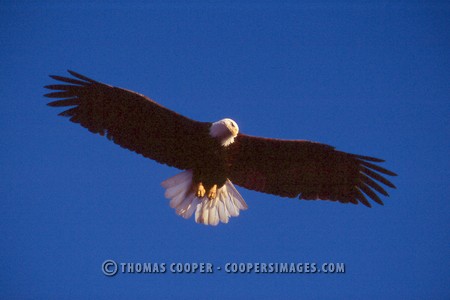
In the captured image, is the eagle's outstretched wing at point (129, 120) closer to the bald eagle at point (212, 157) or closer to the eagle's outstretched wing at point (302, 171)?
the bald eagle at point (212, 157)

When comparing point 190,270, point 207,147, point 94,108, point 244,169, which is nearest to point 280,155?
point 244,169

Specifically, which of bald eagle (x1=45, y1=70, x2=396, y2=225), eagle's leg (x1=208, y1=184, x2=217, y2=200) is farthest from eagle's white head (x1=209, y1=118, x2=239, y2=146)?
eagle's leg (x1=208, y1=184, x2=217, y2=200)

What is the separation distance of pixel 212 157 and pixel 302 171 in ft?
3.56

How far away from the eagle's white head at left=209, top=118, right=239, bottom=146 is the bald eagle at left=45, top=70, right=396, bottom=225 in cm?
1

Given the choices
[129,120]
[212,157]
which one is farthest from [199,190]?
[129,120]

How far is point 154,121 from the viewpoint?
6.17 metres

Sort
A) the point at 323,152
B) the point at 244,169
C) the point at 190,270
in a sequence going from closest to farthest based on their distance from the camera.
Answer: the point at 190,270, the point at 323,152, the point at 244,169

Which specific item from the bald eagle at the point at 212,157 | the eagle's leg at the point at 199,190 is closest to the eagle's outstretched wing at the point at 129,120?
the bald eagle at the point at 212,157

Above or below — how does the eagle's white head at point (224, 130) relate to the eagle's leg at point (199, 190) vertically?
above

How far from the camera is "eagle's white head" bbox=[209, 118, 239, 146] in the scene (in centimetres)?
606

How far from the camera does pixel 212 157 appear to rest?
632cm

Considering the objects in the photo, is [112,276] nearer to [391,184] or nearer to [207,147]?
[207,147]

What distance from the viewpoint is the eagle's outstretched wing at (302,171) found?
20.7 feet

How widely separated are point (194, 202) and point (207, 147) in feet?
2.93
